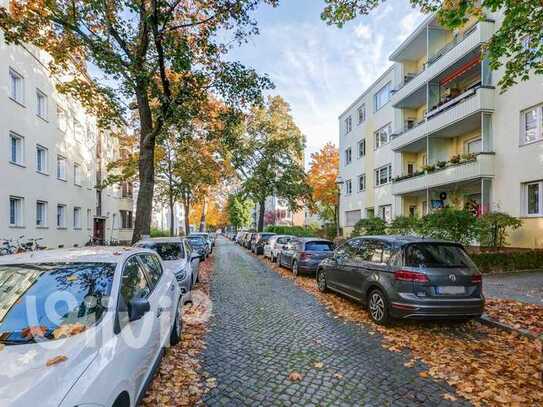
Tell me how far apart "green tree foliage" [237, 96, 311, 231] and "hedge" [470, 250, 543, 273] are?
2119 centimetres

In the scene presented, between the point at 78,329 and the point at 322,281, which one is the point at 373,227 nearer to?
the point at 322,281

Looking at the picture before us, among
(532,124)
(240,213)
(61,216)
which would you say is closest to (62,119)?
(61,216)

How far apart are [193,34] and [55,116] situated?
11.2 metres

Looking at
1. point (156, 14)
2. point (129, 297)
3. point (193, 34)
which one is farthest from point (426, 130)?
point (129, 297)

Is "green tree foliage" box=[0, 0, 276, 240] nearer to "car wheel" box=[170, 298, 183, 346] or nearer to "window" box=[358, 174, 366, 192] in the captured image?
"car wheel" box=[170, 298, 183, 346]

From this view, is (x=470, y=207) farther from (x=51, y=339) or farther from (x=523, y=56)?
(x=51, y=339)

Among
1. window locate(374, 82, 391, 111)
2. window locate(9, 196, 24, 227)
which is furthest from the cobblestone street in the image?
window locate(374, 82, 391, 111)

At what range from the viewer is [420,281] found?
5.88 meters

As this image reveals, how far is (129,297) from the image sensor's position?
3.46 meters

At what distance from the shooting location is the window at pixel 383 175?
79.5 feet

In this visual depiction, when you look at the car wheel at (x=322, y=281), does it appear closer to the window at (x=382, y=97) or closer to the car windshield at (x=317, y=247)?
the car windshield at (x=317, y=247)

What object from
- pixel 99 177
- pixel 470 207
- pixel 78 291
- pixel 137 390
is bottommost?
pixel 137 390

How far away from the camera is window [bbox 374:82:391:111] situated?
2459cm

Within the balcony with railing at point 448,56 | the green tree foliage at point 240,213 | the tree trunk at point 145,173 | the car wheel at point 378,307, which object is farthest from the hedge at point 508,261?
the green tree foliage at point 240,213
